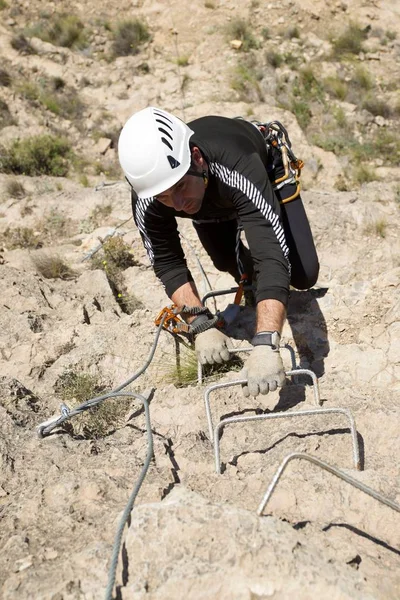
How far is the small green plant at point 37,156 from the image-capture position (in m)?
7.60

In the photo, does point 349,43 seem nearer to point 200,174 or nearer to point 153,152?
point 200,174

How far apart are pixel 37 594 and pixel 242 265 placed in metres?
2.95

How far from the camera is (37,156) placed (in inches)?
310

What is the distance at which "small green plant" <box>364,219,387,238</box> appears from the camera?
5242mm

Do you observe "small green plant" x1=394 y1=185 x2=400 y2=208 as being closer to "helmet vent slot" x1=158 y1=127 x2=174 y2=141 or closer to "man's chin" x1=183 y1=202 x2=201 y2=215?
"man's chin" x1=183 y1=202 x2=201 y2=215

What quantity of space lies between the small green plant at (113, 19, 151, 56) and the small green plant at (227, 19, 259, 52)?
1807 mm

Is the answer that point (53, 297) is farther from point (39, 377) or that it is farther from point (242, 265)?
point (242, 265)

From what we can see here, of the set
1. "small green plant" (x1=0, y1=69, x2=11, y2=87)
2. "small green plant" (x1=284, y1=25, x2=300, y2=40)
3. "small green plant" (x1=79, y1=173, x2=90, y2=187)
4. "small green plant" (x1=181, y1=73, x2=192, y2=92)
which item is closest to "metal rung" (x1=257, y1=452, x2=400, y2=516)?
"small green plant" (x1=79, y1=173, x2=90, y2=187)

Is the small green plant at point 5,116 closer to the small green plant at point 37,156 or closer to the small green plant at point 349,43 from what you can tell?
the small green plant at point 37,156

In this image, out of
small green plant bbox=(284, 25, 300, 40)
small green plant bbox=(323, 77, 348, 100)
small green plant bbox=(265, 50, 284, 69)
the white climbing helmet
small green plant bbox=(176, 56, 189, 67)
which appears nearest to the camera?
the white climbing helmet

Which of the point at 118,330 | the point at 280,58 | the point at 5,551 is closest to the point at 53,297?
the point at 118,330

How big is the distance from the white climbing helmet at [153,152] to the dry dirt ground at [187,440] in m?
1.18

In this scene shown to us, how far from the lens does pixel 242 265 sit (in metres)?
4.24

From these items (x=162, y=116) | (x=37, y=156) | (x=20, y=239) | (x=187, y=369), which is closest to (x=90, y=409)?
(x=187, y=369)
